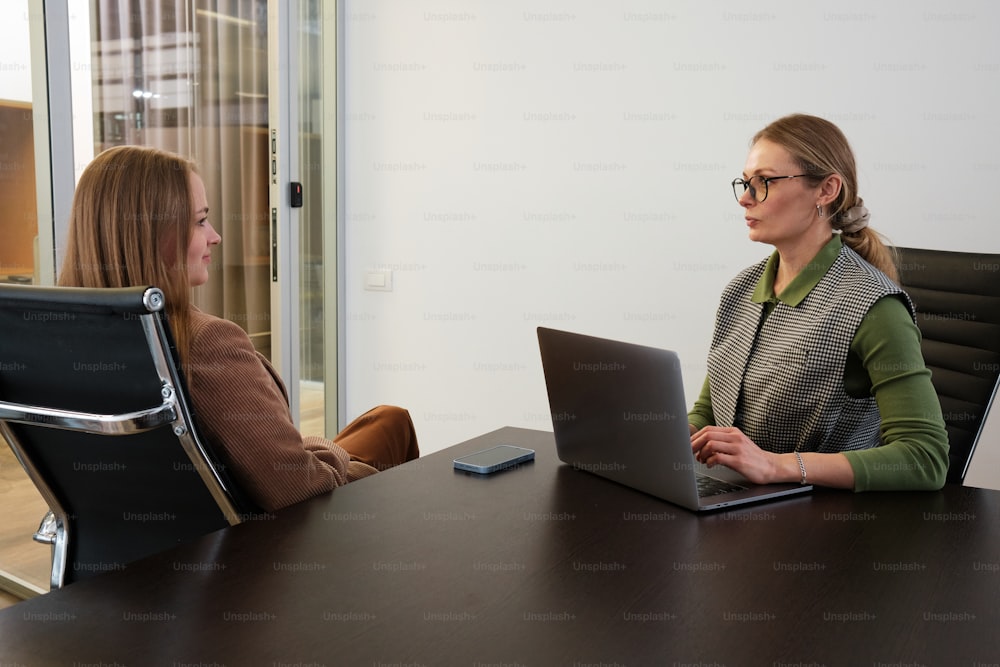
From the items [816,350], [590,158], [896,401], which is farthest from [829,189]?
[590,158]

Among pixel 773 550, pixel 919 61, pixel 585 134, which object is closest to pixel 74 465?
pixel 773 550

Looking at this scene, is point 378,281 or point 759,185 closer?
point 759,185

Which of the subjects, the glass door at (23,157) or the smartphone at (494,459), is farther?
the glass door at (23,157)

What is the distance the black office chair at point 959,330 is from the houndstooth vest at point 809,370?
0.21 m

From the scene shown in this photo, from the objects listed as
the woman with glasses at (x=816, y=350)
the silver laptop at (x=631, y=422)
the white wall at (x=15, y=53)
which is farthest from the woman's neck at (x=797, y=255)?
the white wall at (x=15, y=53)

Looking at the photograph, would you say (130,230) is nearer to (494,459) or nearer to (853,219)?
(494,459)

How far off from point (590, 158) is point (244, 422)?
7.19ft

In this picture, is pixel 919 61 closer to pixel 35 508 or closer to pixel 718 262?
pixel 718 262

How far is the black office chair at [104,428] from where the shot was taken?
48.3 inches

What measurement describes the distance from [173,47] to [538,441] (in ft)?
7.17

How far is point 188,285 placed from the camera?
1.57 meters

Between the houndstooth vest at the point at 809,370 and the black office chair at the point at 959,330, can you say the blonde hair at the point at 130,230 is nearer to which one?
the houndstooth vest at the point at 809,370

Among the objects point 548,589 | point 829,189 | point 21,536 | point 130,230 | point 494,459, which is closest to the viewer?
point 548,589

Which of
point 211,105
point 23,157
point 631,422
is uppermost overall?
point 211,105
